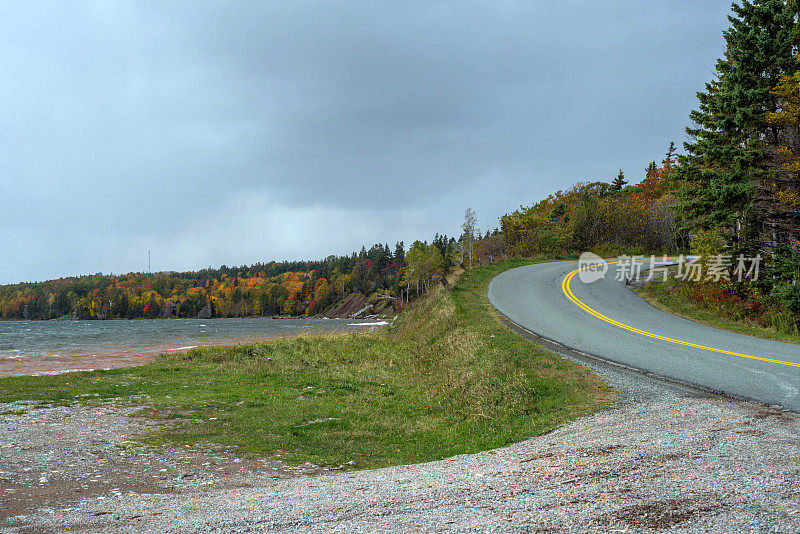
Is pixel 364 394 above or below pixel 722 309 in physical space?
below

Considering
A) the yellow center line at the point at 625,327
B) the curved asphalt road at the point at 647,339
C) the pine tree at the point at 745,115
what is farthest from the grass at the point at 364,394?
the pine tree at the point at 745,115

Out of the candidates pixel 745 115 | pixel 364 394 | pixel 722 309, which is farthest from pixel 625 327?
pixel 745 115

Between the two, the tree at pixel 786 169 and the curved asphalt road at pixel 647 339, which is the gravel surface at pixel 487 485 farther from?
the tree at pixel 786 169

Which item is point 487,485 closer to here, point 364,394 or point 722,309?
point 364,394

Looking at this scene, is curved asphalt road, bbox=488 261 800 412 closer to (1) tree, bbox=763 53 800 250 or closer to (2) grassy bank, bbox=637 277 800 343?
(2) grassy bank, bbox=637 277 800 343

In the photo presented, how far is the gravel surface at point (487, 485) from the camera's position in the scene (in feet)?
12.7

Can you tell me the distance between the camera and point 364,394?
13328 millimetres

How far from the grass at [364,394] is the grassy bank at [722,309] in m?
7.99

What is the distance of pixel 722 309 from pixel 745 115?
820cm

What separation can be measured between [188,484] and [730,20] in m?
26.4

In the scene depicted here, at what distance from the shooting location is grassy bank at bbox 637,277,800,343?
51.9 ft

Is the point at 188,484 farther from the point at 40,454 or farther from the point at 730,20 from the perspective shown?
the point at 730,20

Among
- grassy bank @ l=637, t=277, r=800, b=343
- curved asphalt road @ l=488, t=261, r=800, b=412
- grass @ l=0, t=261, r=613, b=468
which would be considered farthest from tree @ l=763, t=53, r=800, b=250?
grass @ l=0, t=261, r=613, b=468

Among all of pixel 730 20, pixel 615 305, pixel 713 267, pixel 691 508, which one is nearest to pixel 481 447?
pixel 691 508
